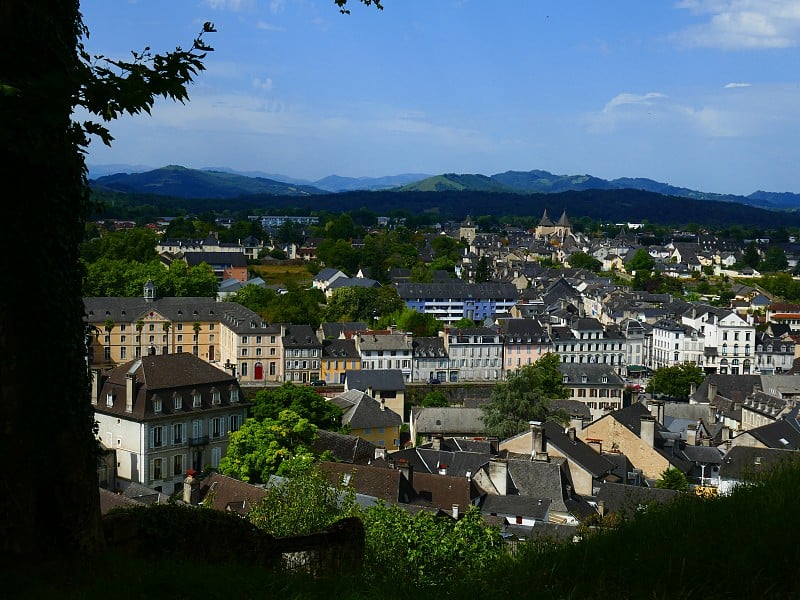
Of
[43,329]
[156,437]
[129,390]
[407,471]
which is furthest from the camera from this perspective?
[129,390]

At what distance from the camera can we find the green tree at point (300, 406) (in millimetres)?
37938

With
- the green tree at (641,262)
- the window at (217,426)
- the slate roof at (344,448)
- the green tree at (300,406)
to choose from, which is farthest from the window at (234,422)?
the green tree at (641,262)

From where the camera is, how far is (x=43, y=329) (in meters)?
6.39

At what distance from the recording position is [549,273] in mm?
112062

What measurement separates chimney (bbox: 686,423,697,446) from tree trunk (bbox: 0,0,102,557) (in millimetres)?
35498

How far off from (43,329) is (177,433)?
27.7m

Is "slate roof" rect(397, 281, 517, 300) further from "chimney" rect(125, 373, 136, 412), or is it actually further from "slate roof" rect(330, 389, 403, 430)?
"chimney" rect(125, 373, 136, 412)

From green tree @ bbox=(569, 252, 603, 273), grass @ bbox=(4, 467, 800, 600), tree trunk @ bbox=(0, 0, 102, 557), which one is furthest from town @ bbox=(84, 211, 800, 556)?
green tree @ bbox=(569, 252, 603, 273)

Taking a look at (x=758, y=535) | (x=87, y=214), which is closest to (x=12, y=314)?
(x=87, y=214)

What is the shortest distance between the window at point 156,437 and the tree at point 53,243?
86.8ft

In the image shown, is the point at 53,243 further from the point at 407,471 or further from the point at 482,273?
the point at 482,273

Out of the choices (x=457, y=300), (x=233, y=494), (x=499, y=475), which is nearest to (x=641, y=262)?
(x=457, y=300)

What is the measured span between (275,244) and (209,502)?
121047mm

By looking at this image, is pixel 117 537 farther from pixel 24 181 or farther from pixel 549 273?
pixel 549 273
